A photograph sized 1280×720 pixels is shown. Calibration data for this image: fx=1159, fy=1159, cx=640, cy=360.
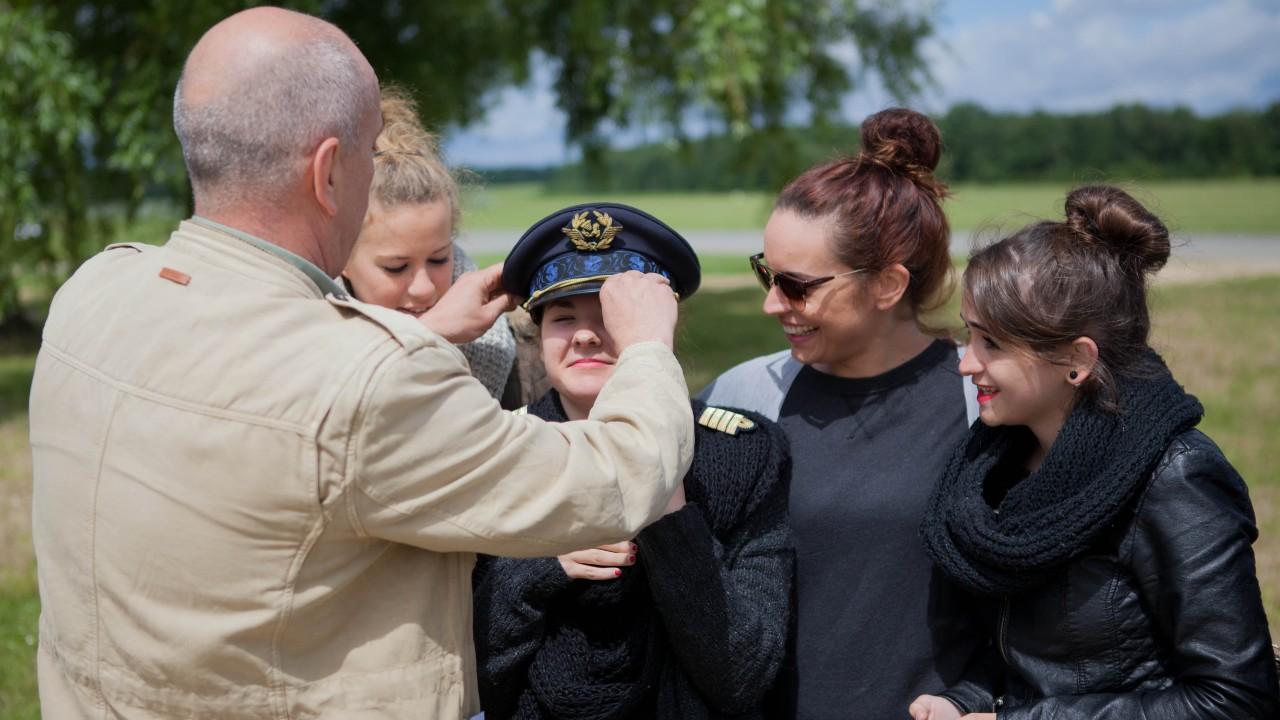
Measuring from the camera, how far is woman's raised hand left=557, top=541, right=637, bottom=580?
2432 mm

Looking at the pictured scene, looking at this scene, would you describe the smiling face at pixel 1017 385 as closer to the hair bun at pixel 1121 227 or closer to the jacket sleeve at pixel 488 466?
the hair bun at pixel 1121 227

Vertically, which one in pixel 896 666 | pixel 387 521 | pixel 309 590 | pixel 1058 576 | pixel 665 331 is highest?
pixel 665 331

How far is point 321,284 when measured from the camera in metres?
1.97

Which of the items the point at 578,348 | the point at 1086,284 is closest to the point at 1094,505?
the point at 1086,284

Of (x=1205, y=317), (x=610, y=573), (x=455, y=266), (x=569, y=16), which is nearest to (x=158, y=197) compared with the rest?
(x=569, y=16)

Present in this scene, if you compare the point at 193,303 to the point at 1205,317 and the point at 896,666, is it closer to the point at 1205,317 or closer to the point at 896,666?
the point at 896,666

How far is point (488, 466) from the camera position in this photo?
1839 mm

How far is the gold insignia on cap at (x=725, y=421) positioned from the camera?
2752 mm

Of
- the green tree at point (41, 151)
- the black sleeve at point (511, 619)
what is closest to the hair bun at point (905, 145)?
the black sleeve at point (511, 619)

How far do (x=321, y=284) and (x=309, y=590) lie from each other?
20.2 inches

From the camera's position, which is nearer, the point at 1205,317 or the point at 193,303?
the point at 193,303

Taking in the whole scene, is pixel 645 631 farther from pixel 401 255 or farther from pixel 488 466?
pixel 401 255

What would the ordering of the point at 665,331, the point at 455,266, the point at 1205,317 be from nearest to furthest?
1. the point at 665,331
2. the point at 455,266
3. the point at 1205,317

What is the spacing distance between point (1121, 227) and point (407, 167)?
→ 1851 millimetres
